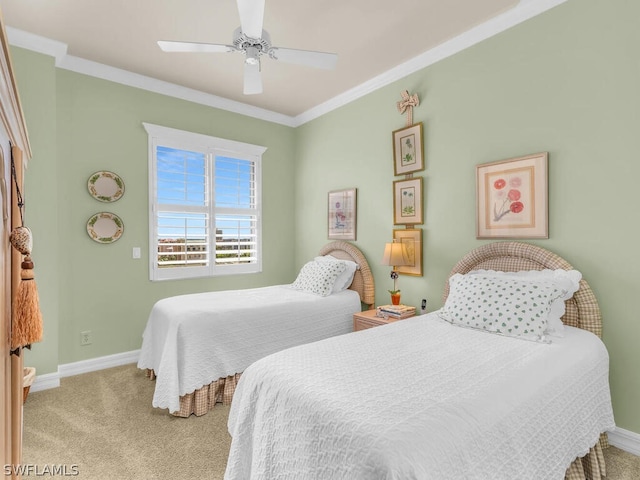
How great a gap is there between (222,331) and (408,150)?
2.24 metres

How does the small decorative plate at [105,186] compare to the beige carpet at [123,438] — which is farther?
the small decorative plate at [105,186]

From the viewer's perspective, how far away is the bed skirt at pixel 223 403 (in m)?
1.73

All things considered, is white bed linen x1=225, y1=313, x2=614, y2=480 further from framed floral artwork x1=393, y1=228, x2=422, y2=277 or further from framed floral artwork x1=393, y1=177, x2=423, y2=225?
framed floral artwork x1=393, y1=177, x2=423, y2=225

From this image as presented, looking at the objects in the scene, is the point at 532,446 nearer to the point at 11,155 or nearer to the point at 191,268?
the point at 11,155

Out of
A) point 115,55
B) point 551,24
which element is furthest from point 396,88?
point 115,55

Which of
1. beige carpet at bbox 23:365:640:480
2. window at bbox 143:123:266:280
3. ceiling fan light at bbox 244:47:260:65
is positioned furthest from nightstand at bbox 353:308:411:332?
ceiling fan light at bbox 244:47:260:65

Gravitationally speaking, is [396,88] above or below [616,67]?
above

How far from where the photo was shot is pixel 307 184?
14.5 ft

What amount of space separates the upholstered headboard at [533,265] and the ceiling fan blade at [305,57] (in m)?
1.73

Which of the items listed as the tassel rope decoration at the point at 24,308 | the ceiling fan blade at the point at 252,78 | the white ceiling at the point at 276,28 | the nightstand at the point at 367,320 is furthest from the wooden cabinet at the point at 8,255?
the nightstand at the point at 367,320

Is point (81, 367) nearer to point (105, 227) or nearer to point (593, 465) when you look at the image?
point (105, 227)

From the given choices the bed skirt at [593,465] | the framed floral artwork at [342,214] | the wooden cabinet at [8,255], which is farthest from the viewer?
the framed floral artwork at [342,214]

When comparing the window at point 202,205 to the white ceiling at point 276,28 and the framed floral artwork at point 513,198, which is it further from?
the framed floral artwork at point 513,198

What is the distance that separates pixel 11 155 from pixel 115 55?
2.47 m
